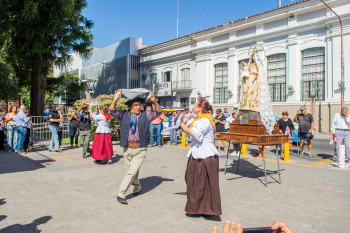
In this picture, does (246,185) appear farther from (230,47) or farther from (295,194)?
(230,47)

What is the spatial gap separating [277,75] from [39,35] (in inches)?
691

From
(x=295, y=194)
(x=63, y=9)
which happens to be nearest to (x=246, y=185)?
(x=295, y=194)

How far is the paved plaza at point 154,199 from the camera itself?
4195 millimetres

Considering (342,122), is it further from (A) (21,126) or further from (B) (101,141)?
(A) (21,126)

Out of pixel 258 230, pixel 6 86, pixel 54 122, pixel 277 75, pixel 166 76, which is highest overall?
pixel 166 76

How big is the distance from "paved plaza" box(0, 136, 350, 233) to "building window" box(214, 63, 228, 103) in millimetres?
18697

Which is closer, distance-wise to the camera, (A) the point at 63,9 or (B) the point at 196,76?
(A) the point at 63,9

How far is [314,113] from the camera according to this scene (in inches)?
827

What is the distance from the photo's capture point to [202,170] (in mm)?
4527

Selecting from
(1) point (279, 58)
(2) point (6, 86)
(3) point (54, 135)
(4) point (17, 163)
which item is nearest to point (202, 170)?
(4) point (17, 163)

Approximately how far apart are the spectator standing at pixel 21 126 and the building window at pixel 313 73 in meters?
19.0

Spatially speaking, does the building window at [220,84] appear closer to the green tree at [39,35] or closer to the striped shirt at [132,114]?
the green tree at [39,35]

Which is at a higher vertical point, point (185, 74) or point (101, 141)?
point (185, 74)

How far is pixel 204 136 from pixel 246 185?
246 cm
